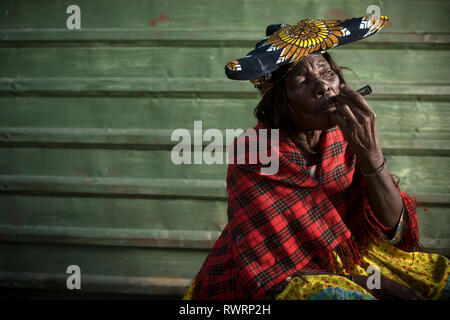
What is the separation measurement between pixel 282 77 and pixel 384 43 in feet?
4.52

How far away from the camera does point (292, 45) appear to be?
4.65 ft

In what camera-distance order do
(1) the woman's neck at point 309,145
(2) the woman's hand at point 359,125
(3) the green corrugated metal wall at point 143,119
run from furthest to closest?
(3) the green corrugated metal wall at point 143,119 < (1) the woman's neck at point 309,145 < (2) the woman's hand at point 359,125

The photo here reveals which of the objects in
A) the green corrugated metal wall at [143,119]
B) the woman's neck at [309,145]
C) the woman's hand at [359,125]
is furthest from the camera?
the green corrugated metal wall at [143,119]

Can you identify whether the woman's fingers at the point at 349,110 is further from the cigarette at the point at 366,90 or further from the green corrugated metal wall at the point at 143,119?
the green corrugated metal wall at the point at 143,119

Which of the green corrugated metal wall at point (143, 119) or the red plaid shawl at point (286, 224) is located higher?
the green corrugated metal wall at point (143, 119)

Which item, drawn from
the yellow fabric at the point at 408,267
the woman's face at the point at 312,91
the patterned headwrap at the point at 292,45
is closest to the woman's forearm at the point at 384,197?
the yellow fabric at the point at 408,267

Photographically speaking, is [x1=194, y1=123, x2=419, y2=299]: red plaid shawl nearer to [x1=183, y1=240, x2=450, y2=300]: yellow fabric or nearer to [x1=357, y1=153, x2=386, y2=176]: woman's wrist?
[x1=183, y1=240, x2=450, y2=300]: yellow fabric

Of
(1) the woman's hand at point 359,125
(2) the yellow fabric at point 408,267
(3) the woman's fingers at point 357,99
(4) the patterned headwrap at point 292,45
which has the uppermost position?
(4) the patterned headwrap at point 292,45

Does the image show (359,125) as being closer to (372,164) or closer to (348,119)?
(348,119)

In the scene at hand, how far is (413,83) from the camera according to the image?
2529 mm

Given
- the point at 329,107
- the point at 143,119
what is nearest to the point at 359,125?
the point at 329,107

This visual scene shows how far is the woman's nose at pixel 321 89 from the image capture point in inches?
57.6
